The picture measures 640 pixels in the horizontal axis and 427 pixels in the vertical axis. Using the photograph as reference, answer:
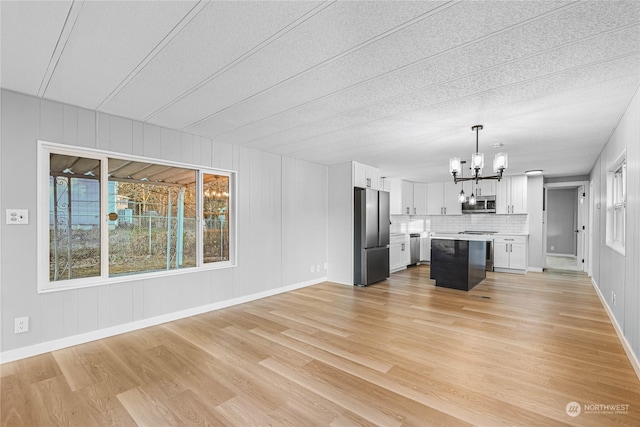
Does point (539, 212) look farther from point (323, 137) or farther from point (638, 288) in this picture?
point (323, 137)

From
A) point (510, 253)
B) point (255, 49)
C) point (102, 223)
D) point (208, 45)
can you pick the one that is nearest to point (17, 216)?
point (102, 223)

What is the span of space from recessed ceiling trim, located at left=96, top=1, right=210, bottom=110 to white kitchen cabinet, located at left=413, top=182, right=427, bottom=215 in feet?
24.9

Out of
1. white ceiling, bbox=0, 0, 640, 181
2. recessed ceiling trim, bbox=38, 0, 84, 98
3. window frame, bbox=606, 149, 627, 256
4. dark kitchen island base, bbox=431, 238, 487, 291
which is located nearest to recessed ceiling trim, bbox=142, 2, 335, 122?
white ceiling, bbox=0, 0, 640, 181

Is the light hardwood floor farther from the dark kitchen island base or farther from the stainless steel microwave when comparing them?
the stainless steel microwave

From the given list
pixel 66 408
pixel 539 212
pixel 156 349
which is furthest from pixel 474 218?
pixel 66 408

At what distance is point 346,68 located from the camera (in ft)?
7.41

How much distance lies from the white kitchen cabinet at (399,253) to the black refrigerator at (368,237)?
1.14 meters

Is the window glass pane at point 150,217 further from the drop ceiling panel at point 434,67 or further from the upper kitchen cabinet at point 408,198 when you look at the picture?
the upper kitchen cabinet at point 408,198

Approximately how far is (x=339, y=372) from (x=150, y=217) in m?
2.97

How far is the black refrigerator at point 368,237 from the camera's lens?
5.71m

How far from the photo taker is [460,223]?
8.53m

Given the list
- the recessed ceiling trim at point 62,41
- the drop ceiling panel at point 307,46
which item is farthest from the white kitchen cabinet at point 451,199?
the recessed ceiling trim at point 62,41

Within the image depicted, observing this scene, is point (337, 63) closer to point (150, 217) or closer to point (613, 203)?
point (150, 217)

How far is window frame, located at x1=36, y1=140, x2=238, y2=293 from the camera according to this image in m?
2.89
